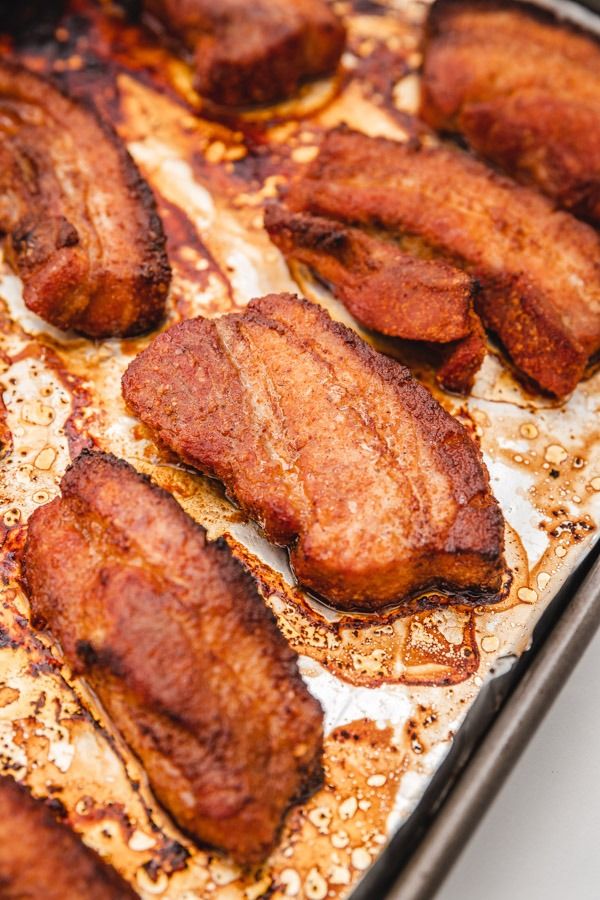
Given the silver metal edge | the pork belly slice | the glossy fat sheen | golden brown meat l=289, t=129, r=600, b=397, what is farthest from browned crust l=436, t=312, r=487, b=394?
the glossy fat sheen

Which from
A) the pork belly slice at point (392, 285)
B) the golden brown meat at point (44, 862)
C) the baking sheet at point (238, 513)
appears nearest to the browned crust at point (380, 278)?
the pork belly slice at point (392, 285)

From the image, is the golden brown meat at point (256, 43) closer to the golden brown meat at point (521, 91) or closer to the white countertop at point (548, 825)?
the golden brown meat at point (521, 91)

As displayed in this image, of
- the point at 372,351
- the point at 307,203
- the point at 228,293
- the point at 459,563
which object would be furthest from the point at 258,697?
the point at 307,203

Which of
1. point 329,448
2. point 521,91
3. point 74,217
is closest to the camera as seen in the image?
point 329,448

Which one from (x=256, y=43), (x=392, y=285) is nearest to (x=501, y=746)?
(x=392, y=285)

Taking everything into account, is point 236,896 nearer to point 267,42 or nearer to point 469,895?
point 469,895

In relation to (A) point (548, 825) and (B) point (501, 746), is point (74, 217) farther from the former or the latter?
(A) point (548, 825)

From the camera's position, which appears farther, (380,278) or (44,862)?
(380,278)
